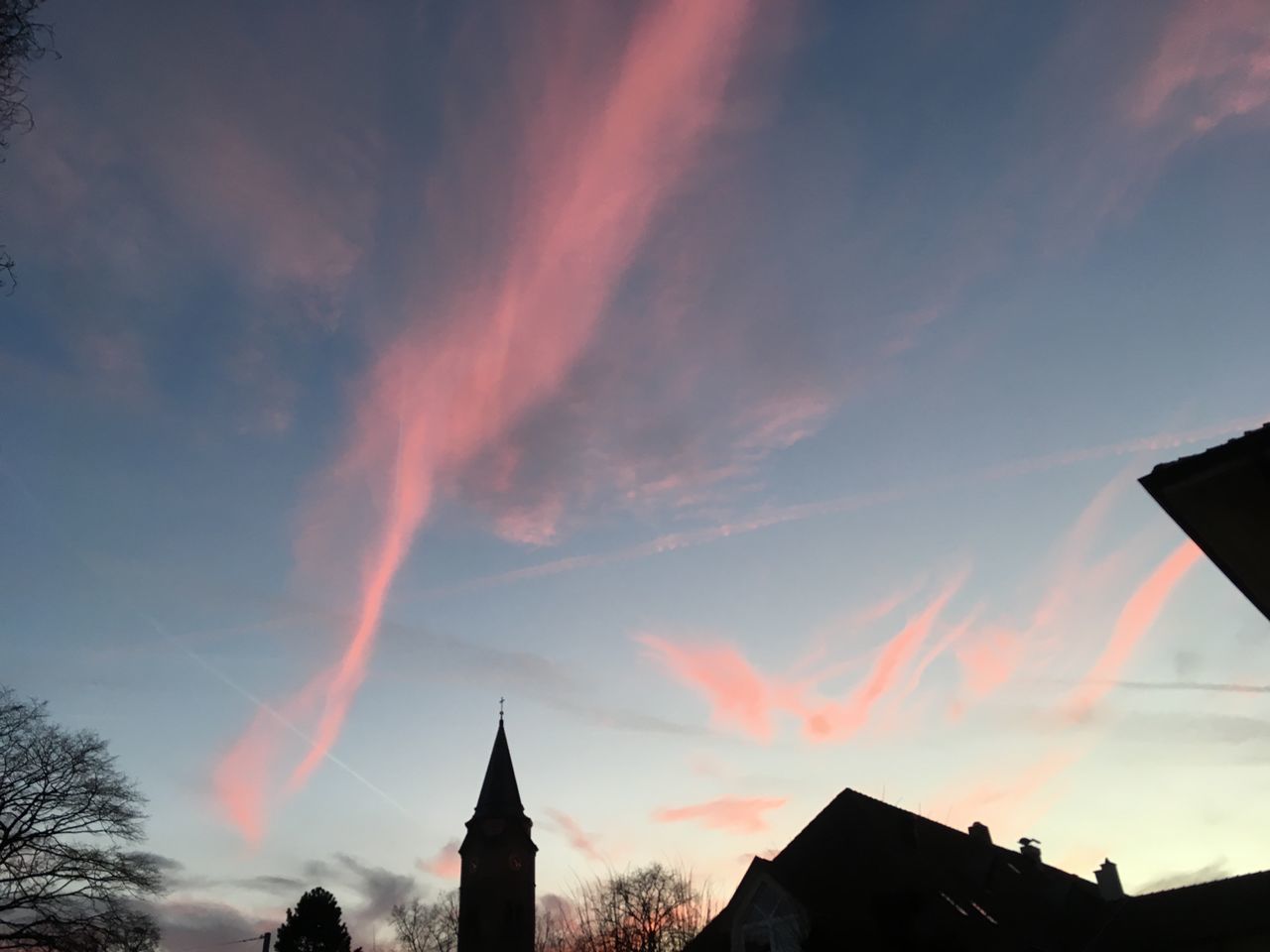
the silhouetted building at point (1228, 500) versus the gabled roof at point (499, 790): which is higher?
the gabled roof at point (499, 790)

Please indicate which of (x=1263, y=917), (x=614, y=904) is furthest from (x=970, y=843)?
(x=614, y=904)

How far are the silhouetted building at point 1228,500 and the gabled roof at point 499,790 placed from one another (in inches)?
2106

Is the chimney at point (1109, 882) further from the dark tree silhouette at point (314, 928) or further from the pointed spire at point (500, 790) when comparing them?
the dark tree silhouette at point (314, 928)

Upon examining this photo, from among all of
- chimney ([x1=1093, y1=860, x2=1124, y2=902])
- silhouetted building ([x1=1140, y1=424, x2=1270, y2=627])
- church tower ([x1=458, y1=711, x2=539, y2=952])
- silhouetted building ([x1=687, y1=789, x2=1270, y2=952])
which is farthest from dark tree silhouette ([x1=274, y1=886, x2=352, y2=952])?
silhouetted building ([x1=1140, y1=424, x2=1270, y2=627])

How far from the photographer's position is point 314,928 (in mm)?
63719

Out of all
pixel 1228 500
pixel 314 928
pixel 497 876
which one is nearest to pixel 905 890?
pixel 1228 500

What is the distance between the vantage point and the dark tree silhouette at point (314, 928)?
207 ft

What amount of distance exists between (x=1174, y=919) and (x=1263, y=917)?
3.66m

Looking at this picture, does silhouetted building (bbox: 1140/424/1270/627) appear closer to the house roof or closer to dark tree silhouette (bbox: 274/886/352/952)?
the house roof

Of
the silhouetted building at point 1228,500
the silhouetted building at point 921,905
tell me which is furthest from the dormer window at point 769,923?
the silhouetted building at point 1228,500

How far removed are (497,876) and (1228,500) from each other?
174 feet

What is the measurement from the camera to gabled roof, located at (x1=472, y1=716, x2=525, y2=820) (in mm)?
55688

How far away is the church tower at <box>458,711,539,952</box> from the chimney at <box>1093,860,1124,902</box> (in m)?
33.9

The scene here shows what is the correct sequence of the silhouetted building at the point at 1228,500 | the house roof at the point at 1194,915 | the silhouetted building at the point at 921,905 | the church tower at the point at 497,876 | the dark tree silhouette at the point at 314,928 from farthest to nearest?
1. the dark tree silhouette at the point at 314,928
2. the church tower at the point at 497,876
3. the house roof at the point at 1194,915
4. the silhouetted building at the point at 921,905
5. the silhouetted building at the point at 1228,500
